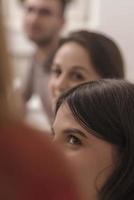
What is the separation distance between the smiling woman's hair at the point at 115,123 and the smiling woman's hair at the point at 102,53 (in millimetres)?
567

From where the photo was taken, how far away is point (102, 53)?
150 cm

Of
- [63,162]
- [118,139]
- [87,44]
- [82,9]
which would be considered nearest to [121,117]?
[118,139]

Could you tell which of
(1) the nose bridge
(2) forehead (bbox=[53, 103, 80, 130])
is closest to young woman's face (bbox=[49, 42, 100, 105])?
(1) the nose bridge

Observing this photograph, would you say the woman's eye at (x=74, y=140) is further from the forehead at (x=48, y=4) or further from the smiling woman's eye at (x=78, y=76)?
the forehead at (x=48, y=4)

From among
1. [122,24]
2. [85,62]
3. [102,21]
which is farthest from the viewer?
[102,21]

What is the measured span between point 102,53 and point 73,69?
0.11 meters

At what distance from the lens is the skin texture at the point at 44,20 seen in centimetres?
232

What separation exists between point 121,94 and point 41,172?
23.8 inches

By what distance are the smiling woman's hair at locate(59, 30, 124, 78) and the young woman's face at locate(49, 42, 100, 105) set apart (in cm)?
2

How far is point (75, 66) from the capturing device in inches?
58.2

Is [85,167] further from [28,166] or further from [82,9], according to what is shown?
[82,9]

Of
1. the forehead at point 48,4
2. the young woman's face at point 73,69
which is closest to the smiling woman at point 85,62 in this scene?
the young woman's face at point 73,69

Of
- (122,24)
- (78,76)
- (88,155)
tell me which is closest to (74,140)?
(88,155)

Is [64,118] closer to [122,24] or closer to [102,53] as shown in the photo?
A: [102,53]
